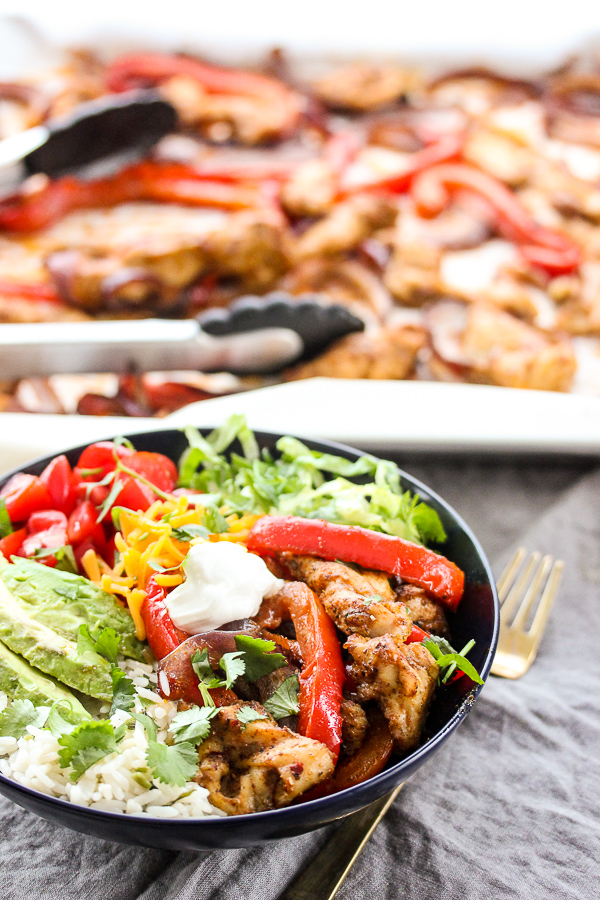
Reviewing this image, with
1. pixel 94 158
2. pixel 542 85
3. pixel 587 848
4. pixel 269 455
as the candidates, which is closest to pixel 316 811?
pixel 587 848

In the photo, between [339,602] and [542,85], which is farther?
[542,85]

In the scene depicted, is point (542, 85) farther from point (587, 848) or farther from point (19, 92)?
point (587, 848)

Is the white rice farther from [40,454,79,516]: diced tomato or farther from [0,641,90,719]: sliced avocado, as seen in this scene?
[40,454,79,516]: diced tomato

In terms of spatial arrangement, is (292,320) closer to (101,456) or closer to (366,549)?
(101,456)

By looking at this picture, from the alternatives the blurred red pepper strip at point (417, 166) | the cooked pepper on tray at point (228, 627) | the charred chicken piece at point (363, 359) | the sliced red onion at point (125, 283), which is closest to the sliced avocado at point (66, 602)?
the cooked pepper on tray at point (228, 627)

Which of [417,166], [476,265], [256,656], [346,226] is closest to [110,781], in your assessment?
[256,656]

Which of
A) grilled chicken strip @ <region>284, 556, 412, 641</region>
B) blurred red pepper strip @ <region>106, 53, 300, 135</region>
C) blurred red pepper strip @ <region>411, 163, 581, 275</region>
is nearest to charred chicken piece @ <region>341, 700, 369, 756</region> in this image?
grilled chicken strip @ <region>284, 556, 412, 641</region>
